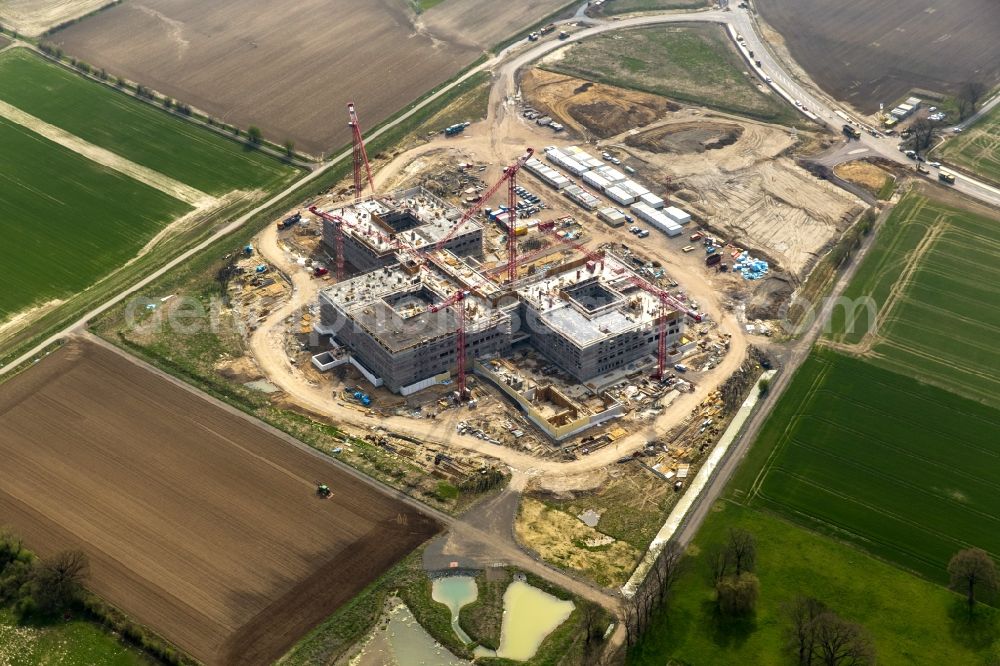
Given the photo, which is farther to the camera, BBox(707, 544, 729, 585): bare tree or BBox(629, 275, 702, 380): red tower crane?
BBox(629, 275, 702, 380): red tower crane

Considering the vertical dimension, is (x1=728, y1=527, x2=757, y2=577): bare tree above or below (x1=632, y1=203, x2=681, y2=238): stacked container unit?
above

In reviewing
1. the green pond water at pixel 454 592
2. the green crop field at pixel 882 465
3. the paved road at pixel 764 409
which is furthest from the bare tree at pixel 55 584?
the green crop field at pixel 882 465

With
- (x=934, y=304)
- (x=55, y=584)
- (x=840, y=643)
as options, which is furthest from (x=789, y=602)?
(x=55, y=584)

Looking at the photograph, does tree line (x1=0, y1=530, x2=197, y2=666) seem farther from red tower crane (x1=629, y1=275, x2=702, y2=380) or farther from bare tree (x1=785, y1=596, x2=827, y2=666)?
red tower crane (x1=629, y1=275, x2=702, y2=380)

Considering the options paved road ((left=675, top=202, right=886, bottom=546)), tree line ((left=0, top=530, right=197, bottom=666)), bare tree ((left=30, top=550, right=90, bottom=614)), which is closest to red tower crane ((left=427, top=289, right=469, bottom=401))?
paved road ((left=675, top=202, right=886, bottom=546))

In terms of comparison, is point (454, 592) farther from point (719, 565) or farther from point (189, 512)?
point (189, 512)

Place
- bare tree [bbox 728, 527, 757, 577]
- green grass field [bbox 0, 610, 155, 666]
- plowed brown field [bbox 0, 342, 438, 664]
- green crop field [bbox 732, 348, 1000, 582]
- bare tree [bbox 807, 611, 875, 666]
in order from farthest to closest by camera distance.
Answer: green crop field [bbox 732, 348, 1000, 582]
bare tree [bbox 728, 527, 757, 577]
plowed brown field [bbox 0, 342, 438, 664]
green grass field [bbox 0, 610, 155, 666]
bare tree [bbox 807, 611, 875, 666]

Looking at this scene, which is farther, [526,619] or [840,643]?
[526,619]
